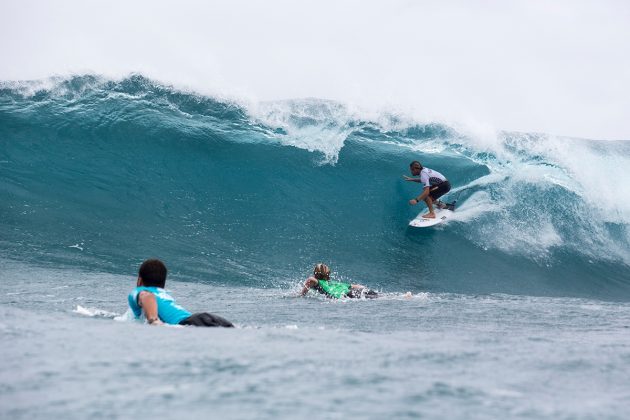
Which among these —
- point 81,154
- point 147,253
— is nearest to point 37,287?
point 147,253

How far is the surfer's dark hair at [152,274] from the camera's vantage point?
6.59 m

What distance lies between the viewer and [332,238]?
48.4 ft

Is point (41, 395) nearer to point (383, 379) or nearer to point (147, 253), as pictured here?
point (383, 379)

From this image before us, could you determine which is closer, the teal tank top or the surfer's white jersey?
the teal tank top

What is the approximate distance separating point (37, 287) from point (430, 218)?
8.41m

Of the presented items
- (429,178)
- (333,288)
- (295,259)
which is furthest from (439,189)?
(333,288)

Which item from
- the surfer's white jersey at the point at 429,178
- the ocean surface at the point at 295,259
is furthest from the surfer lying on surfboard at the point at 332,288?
the surfer's white jersey at the point at 429,178

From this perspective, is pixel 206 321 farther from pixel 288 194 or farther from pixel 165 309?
pixel 288 194

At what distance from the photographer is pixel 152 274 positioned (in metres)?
6.59

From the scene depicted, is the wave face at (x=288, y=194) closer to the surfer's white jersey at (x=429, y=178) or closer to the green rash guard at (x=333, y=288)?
the surfer's white jersey at (x=429, y=178)

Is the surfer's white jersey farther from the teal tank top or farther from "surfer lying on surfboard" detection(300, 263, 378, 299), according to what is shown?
the teal tank top

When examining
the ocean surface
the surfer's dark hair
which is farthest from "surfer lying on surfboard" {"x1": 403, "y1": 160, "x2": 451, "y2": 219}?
the surfer's dark hair

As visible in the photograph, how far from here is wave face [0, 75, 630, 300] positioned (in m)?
13.3

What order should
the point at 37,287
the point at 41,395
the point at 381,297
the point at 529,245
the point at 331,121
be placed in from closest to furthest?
the point at 41,395
the point at 37,287
the point at 381,297
the point at 529,245
the point at 331,121
